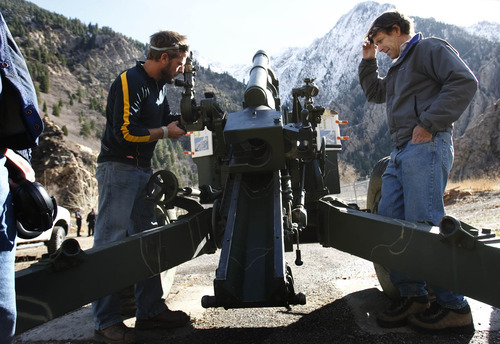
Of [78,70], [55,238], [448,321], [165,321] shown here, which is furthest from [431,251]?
[78,70]

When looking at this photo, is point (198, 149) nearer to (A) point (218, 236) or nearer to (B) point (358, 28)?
(A) point (218, 236)

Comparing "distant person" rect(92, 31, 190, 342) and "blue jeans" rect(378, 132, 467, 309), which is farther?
"distant person" rect(92, 31, 190, 342)

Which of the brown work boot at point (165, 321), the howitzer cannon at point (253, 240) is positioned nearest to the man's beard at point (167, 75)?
the howitzer cannon at point (253, 240)

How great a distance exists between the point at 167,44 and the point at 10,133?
2284 mm

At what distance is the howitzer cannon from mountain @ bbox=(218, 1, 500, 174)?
220 ft

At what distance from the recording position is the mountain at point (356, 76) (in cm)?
9519

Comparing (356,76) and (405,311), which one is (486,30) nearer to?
(356,76)

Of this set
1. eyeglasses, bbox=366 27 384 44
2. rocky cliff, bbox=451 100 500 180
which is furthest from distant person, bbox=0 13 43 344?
rocky cliff, bbox=451 100 500 180

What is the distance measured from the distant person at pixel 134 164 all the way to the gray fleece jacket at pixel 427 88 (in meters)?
1.74

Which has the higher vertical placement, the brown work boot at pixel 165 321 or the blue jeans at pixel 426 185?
the blue jeans at pixel 426 185

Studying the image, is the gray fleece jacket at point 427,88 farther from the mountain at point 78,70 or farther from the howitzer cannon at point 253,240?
the mountain at point 78,70

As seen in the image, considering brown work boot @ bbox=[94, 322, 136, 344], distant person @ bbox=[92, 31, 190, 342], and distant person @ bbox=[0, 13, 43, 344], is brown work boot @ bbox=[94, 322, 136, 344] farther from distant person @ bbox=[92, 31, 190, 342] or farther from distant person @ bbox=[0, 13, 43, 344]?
distant person @ bbox=[0, 13, 43, 344]

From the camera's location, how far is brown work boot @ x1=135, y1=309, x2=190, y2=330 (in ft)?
10.8

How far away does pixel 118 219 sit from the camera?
329cm
